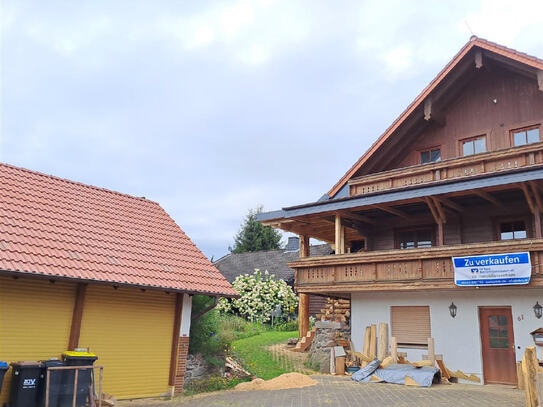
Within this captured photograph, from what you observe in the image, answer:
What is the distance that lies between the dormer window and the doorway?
5885 millimetres

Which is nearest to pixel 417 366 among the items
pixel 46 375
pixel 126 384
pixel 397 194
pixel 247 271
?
pixel 397 194

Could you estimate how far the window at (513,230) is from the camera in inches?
666

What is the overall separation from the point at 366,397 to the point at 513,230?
8510mm

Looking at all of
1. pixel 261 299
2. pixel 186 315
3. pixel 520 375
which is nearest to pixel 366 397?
pixel 520 375

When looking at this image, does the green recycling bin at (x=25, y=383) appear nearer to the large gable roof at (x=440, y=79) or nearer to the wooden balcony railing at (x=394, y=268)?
the wooden balcony railing at (x=394, y=268)

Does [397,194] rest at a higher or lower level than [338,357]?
higher

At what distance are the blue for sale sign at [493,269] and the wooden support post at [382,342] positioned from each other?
310cm

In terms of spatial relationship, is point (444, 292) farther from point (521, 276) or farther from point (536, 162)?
point (536, 162)

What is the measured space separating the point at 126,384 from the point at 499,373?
1048 centimetres

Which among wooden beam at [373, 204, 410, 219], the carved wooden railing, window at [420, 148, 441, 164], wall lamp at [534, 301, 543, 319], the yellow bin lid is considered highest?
window at [420, 148, 441, 164]

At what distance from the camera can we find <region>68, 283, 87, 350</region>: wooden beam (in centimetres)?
1145

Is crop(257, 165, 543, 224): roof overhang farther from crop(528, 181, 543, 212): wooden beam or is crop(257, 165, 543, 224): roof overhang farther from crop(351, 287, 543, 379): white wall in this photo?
crop(351, 287, 543, 379): white wall

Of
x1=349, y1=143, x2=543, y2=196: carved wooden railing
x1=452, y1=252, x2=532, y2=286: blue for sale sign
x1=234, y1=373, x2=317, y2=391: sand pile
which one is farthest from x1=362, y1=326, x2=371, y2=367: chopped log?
x1=349, y1=143, x2=543, y2=196: carved wooden railing

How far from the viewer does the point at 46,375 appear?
1003 centimetres
